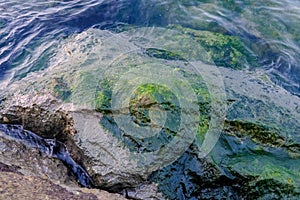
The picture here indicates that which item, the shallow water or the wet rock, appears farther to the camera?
the shallow water

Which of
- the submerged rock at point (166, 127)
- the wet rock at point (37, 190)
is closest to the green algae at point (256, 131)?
the submerged rock at point (166, 127)

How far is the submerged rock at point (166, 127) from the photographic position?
3.21 metres

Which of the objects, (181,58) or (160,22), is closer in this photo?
(181,58)

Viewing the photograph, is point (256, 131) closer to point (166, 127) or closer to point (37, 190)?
point (166, 127)

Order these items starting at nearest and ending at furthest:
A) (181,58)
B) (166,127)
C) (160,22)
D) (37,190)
Result: (37,190), (166,127), (181,58), (160,22)

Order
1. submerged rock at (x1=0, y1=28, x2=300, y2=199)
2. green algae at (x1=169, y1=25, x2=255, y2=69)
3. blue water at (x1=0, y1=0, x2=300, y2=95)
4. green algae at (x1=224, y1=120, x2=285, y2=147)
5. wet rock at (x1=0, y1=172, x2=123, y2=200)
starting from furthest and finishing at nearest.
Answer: blue water at (x1=0, y1=0, x2=300, y2=95)
green algae at (x1=169, y1=25, x2=255, y2=69)
green algae at (x1=224, y1=120, x2=285, y2=147)
submerged rock at (x1=0, y1=28, x2=300, y2=199)
wet rock at (x1=0, y1=172, x2=123, y2=200)

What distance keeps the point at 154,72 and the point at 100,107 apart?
2.36ft

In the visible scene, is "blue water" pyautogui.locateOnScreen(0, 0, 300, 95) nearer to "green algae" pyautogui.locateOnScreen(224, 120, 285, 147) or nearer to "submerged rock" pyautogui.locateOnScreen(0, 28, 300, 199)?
"submerged rock" pyautogui.locateOnScreen(0, 28, 300, 199)

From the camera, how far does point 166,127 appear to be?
3303 mm

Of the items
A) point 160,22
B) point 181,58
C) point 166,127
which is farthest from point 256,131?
point 160,22

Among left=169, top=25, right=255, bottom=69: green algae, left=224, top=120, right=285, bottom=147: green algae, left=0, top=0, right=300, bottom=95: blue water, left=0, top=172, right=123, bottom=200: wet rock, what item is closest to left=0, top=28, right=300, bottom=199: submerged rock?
left=224, top=120, right=285, bottom=147: green algae

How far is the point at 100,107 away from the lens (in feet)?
11.3

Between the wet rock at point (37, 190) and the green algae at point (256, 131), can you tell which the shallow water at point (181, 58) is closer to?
the green algae at point (256, 131)

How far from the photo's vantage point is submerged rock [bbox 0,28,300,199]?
3.21 m
